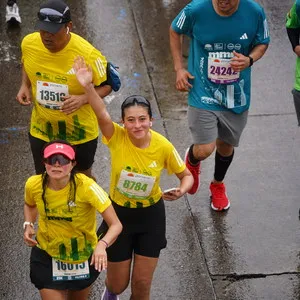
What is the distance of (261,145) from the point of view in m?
7.43

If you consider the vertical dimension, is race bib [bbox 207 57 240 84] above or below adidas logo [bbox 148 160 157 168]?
below

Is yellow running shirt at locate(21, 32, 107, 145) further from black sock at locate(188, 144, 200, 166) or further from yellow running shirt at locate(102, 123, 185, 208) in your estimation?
black sock at locate(188, 144, 200, 166)

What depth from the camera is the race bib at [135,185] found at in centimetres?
508

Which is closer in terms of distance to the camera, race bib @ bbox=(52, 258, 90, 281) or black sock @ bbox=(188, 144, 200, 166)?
race bib @ bbox=(52, 258, 90, 281)

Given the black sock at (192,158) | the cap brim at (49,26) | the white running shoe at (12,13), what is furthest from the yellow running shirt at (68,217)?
the white running shoe at (12,13)

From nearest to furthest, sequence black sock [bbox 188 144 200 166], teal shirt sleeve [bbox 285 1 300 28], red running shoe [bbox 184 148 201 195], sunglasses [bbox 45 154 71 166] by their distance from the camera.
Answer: sunglasses [bbox 45 154 71 166]
teal shirt sleeve [bbox 285 1 300 28]
black sock [bbox 188 144 200 166]
red running shoe [bbox 184 148 201 195]

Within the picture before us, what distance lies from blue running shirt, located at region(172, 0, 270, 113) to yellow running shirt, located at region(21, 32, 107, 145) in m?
0.83

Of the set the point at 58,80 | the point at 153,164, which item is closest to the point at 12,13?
the point at 58,80

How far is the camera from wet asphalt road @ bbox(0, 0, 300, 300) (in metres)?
5.86

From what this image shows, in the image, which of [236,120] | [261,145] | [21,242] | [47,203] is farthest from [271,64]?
[47,203]

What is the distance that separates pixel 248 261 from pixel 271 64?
10.9ft

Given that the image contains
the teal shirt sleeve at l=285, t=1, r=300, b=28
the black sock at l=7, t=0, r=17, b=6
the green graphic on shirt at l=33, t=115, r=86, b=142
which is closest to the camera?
the green graphic on shirt at l=33, t=115, r=86, b=142

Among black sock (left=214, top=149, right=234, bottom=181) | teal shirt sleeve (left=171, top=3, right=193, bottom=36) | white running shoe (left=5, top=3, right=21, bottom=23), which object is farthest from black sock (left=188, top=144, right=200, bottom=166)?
white running shoe (left=5, top=3, right=21, bottom=23)

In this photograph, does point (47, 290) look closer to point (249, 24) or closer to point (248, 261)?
point (248, 261)
